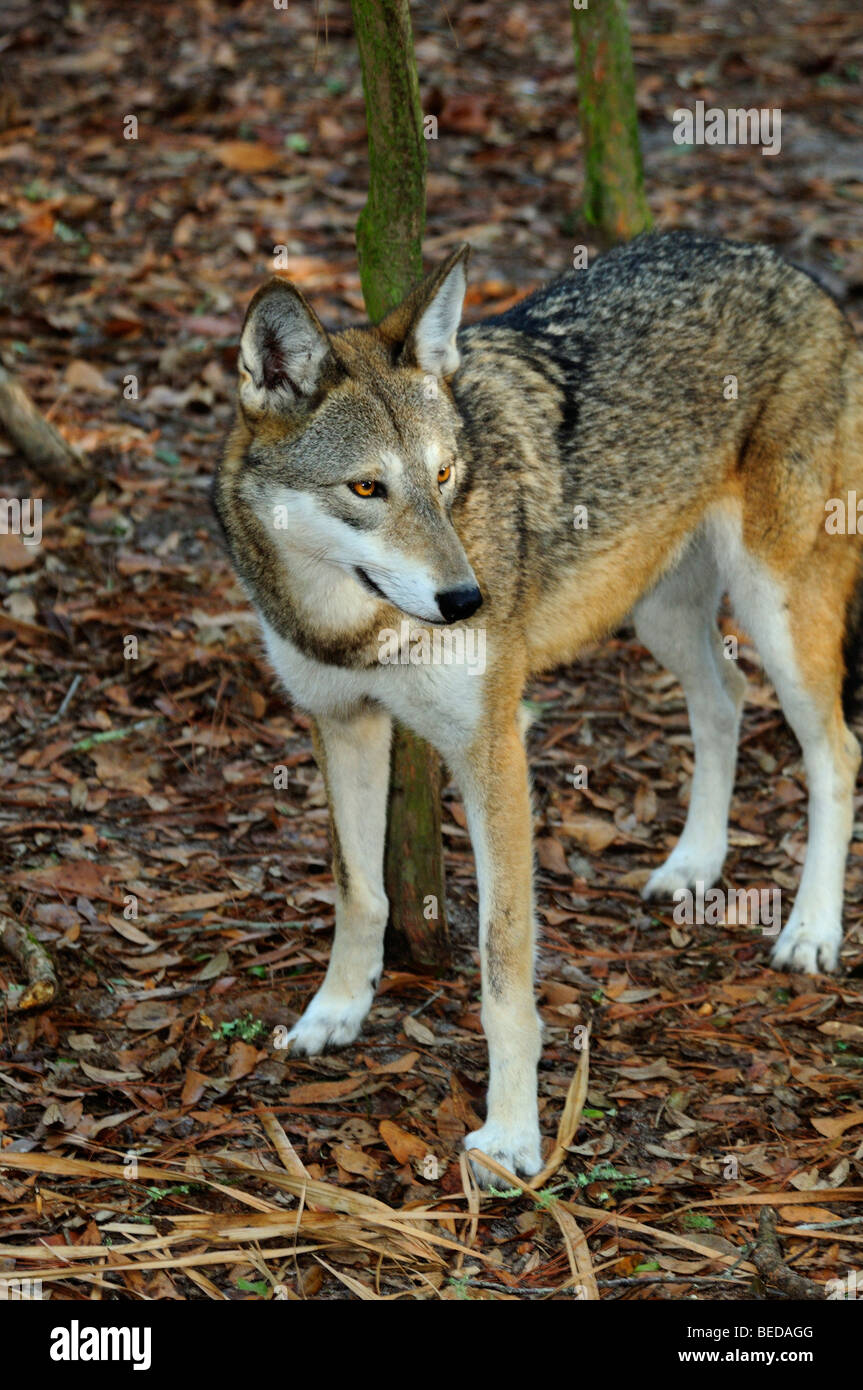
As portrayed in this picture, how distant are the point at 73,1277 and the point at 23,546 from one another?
460 centimetres

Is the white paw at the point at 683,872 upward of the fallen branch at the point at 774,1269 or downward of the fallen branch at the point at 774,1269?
upward

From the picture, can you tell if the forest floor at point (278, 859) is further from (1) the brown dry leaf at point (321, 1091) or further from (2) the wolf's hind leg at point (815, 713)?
(2) the wolf's hind leg at point (815, 713)

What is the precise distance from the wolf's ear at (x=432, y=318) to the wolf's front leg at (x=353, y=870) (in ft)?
4.34

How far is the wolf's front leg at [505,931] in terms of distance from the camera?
4.95 m

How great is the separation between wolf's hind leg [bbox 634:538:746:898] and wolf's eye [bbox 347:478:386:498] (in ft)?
8.02

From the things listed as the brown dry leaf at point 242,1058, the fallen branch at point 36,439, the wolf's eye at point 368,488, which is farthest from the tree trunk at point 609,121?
the brown dry leaf at point 242,1058

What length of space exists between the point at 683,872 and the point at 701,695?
0.82 metres

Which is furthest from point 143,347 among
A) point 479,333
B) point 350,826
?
point 350,826

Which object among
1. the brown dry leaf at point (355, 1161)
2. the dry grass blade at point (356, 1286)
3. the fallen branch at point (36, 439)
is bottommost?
the dry grass blade at point (356, 1286)

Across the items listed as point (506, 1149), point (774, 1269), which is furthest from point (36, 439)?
point (774, 1269)

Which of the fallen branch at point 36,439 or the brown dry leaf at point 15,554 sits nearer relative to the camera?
the brown dry leaf at point 15,554

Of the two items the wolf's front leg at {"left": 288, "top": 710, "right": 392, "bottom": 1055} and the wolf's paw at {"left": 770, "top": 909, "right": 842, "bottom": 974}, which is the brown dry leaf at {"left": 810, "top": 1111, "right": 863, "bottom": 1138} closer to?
the wolf's paw at {"left": 770, "top": 909, "right": 842, "bottom": 974}

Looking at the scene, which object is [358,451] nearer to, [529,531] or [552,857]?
[529,531]

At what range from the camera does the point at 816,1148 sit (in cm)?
498
